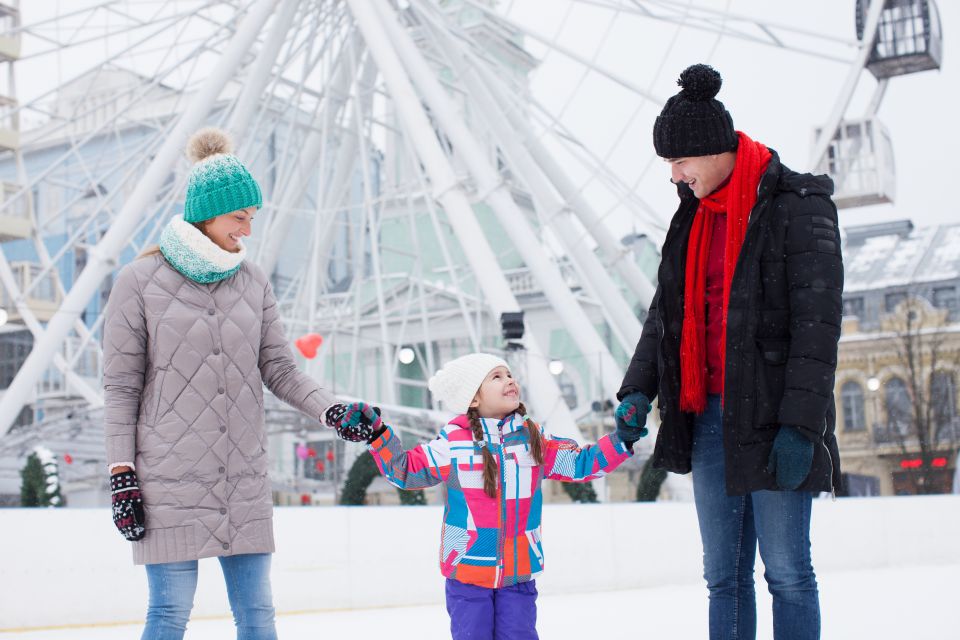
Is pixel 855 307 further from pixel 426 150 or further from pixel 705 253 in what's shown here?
pixel 705 253

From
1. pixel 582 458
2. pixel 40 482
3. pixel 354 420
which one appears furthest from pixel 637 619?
pixel 40 482

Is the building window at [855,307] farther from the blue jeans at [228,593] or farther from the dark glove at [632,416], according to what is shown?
the blue jeans at [228,593]

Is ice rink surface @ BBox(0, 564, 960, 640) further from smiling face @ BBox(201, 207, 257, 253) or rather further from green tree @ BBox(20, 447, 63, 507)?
smiling face @ BBox(201, 207, 257, 253)

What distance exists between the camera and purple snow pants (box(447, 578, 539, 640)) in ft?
9.75

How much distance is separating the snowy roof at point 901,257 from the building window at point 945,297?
1.25 feet

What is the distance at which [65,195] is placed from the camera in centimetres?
2881

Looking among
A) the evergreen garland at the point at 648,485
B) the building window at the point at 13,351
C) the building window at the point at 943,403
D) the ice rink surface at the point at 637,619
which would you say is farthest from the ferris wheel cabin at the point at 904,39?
the building window at the point at 943,403

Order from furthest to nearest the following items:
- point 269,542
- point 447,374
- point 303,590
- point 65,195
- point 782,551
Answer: point 65,195, point 303,590, point 447,374, point 269,542, point 782,551

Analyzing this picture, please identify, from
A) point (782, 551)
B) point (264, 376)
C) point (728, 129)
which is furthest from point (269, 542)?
point (728, 129)

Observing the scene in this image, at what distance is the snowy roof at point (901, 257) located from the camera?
28.9 metres

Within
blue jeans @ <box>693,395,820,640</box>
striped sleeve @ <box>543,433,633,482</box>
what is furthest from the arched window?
blue jeans @ <box>693,395,820,640</box>

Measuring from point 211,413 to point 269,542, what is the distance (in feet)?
1.13

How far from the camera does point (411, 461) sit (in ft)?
10.0

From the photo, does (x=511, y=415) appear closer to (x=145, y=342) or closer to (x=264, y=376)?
(x=264, y=376)
